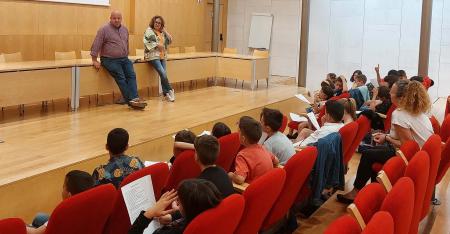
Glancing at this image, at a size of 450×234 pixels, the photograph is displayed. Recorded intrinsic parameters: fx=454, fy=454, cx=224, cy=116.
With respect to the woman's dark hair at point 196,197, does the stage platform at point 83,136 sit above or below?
below

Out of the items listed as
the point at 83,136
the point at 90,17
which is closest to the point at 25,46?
the point at 90,17

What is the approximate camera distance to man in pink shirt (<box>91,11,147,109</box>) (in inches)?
272

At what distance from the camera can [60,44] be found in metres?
9.30

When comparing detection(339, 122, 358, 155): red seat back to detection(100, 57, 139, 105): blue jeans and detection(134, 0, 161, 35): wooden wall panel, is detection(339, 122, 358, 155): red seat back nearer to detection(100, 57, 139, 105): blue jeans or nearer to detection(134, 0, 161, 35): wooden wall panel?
detection(100, 57, 139, 105): blue jeans

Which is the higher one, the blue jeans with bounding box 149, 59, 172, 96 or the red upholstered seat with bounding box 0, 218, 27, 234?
the blue jeans with bounding box 149, 59, 172, 96

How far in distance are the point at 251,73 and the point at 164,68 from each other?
2.28 m

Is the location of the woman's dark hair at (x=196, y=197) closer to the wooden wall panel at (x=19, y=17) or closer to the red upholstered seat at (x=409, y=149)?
the red upholstered seat at (x=409, y=149)

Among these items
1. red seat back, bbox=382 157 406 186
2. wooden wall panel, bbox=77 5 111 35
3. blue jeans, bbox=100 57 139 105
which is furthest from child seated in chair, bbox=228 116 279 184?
wooden wall panel, bbox=77 5 111 35

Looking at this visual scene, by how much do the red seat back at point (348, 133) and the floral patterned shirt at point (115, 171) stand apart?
5.90 ft

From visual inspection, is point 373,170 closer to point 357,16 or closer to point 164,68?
point 164,68

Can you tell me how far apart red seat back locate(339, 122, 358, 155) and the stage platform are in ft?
7.64

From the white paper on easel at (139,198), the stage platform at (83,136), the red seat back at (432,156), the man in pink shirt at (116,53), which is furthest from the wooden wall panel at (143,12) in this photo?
the white paper on easel at (139,198)

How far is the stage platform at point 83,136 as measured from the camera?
3889mm

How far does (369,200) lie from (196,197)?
88 centimetres
